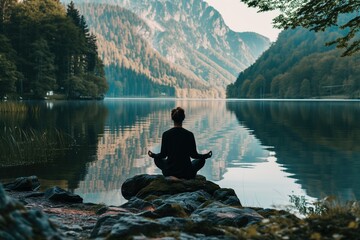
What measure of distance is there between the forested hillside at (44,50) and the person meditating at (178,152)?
88.2 meters

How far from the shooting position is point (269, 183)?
1983 cm

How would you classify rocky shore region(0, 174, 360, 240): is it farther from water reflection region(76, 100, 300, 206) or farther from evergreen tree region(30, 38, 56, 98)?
evergreen tree region(30, 38, 56, 98)

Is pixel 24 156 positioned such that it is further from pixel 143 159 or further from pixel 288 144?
pixel 288 144

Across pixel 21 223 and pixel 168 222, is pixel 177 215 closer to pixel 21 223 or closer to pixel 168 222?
pixel 168 222

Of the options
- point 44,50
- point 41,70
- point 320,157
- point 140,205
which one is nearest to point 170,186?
point 140,205

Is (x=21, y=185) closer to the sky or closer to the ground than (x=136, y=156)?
closer to the sky

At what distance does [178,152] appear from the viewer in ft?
41.9

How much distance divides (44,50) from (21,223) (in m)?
111

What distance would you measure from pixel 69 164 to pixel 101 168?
1745mm

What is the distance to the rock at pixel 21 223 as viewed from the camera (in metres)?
4.30

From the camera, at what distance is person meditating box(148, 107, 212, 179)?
494 inches

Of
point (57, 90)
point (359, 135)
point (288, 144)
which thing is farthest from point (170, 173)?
point (57, 90)

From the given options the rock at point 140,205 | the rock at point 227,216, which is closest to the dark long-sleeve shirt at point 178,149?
the rock at point 140,205

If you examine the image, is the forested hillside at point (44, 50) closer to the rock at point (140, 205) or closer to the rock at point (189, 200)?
the rock at point (140, 205)
